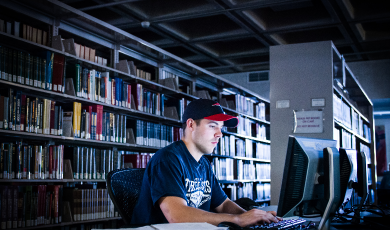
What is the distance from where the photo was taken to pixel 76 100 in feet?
12.2

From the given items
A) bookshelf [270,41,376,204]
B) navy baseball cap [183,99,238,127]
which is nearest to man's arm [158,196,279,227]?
navy baseball cap [183,99,238,127]

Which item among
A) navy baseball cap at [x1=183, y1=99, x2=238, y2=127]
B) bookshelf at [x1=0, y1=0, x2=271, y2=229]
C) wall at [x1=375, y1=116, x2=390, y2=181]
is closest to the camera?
navy baseball cap at [x1=183, y1=99, x2=238, y2=127]

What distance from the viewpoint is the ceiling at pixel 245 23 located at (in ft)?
18.6

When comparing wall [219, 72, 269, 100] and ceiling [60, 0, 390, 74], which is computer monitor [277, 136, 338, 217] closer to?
ceiling [60, 0, 390, 74]

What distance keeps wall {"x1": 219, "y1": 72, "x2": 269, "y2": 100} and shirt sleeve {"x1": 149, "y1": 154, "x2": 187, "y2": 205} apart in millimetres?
7180

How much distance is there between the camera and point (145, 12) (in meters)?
5.89

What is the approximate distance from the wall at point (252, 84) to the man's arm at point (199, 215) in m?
7.30

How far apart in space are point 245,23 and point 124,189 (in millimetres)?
4693

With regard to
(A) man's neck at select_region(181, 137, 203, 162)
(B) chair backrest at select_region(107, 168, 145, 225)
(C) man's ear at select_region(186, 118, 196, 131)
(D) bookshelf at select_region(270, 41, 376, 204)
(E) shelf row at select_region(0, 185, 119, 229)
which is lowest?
(E) shelf row at select_region(0, 185, 119, 229)

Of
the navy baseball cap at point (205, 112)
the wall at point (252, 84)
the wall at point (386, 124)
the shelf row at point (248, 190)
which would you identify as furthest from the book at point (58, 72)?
the wall at point (386, 124)

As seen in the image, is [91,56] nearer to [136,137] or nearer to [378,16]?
[136,137]

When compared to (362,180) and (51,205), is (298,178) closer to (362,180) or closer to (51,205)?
(362,180)

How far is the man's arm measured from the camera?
5.32ft

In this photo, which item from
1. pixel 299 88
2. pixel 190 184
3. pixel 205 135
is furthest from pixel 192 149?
pixel 299 88
